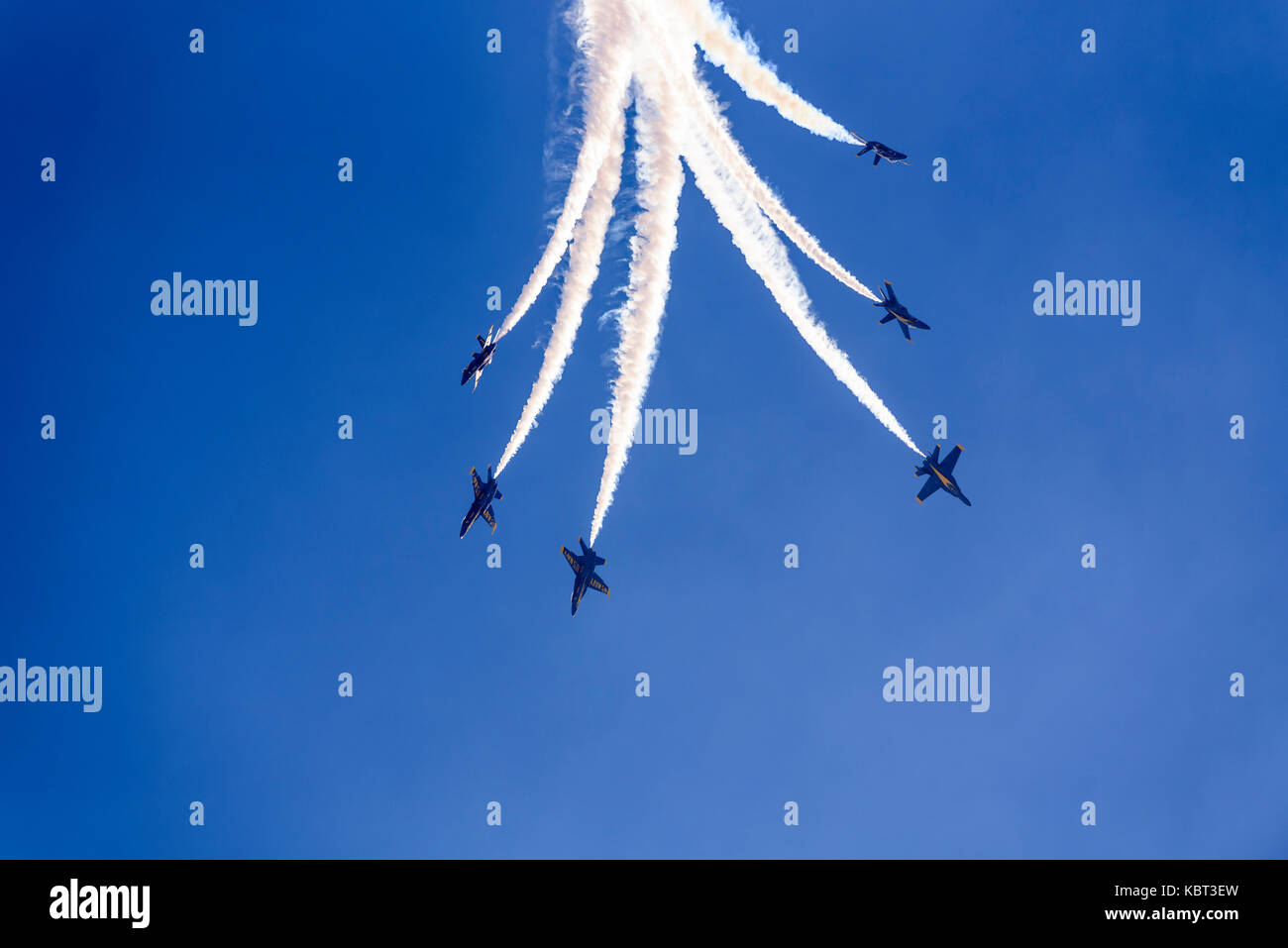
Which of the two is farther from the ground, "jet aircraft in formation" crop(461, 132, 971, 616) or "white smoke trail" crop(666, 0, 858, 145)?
"white smoke trail" crop(666, 0, 858, 145)

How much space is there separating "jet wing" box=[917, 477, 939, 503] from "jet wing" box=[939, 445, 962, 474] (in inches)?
31.6

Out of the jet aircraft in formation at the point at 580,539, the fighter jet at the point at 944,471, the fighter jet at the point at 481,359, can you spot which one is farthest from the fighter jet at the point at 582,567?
the fighter jet at the point at 944,471

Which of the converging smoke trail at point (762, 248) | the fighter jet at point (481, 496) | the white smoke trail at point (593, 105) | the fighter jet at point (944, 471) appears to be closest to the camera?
the white smoke trail at point (593, 105)

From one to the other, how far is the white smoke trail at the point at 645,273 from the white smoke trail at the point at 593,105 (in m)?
1.05

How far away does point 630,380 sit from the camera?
2594 cm

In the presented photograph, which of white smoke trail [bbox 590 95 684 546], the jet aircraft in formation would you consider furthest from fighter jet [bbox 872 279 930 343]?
white smoke trail [bbox 590 95 684 546]

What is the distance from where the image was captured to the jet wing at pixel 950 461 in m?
33.4

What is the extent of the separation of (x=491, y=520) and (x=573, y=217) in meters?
13.3

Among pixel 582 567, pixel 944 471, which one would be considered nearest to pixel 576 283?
pixel 582 567

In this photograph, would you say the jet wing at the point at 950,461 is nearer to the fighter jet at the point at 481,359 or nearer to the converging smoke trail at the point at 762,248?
the converging smoke trail at the point at 762,248

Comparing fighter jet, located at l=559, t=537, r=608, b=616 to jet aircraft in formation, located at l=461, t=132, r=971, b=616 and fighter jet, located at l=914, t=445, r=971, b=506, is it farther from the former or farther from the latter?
fighter jet, located at l=914, t=445, r=971, b=506

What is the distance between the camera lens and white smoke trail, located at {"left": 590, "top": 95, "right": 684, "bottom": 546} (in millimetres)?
24359

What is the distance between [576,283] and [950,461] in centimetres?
1972
